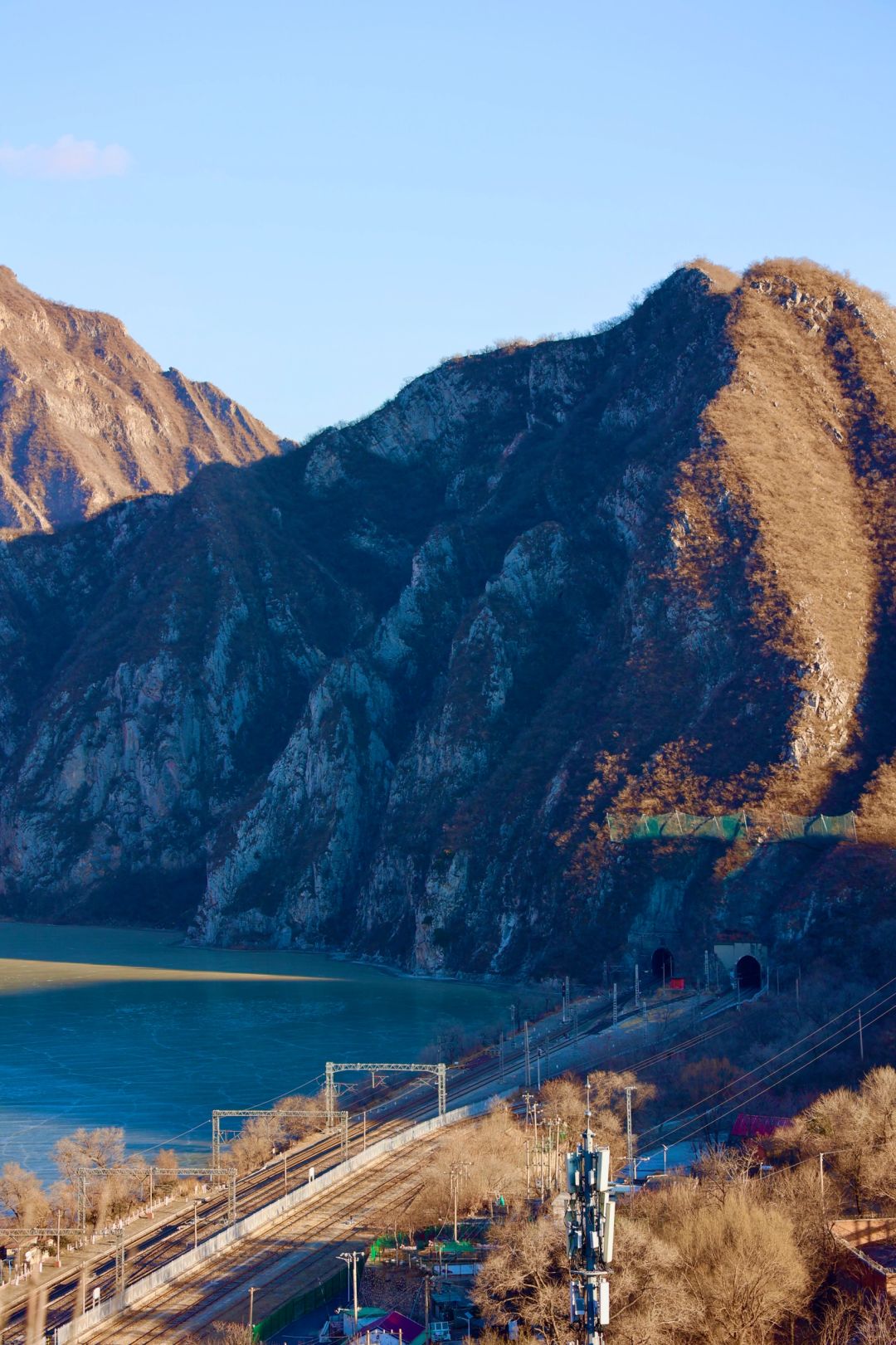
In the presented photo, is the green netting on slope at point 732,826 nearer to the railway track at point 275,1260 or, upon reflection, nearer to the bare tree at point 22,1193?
the railway track at point 275,1260

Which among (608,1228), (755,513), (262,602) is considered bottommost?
(608,1228)

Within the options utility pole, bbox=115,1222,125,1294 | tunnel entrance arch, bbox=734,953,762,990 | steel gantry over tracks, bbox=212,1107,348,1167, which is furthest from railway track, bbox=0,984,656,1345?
tunnel entrance arch, bbox=734,953,762,990

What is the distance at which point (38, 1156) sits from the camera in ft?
222

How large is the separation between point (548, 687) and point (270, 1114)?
276 ft

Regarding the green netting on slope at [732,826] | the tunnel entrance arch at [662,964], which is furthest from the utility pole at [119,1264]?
the green netting on slope at [732,826]

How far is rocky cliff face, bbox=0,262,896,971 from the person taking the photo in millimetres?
117875

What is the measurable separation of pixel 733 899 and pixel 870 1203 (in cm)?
6035

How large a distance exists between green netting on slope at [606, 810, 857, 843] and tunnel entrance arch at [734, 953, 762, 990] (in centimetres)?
990

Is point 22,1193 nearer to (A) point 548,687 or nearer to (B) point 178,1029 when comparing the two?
(B) point 178,1029

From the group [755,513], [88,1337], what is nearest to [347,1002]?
[755,513]

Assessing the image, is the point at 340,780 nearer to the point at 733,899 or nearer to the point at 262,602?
the point at 262,602

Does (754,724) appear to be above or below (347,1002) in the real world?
above

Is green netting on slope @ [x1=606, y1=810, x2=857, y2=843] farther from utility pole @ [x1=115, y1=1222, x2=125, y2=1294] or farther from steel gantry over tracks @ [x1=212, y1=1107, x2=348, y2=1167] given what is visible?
utility pole @ [x1=115, y1=1222, x2=125, y2=1294]

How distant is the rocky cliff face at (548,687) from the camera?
118 m
